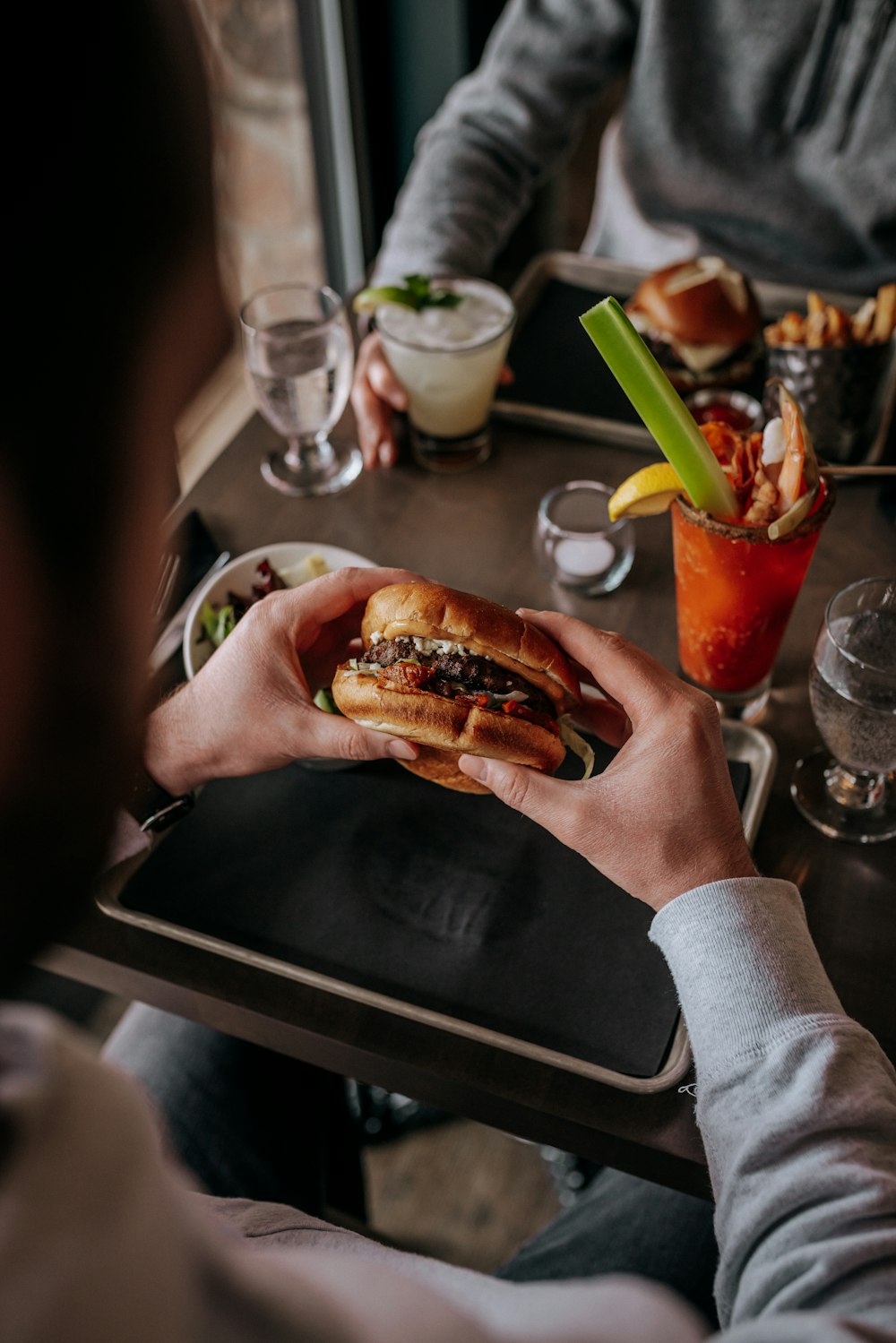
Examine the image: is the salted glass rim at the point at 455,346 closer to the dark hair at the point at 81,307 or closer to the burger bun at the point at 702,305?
the burger bun at the point at 702,305

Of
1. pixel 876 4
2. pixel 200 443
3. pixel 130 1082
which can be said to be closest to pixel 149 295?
pixel 130 1082

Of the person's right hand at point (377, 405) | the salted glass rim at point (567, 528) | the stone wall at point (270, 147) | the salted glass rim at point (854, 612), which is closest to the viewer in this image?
the salted glass rim at point (854, 612)

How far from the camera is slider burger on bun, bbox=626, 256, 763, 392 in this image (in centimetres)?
153

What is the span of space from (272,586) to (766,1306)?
2.90 ft

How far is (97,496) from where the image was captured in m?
0.27

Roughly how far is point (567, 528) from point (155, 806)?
67cm

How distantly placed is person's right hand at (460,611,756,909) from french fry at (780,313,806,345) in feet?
2.45

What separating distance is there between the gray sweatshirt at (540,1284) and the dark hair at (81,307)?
66mm

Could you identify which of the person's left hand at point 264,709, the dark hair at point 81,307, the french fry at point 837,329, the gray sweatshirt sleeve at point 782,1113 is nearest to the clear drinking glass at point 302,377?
the person's left hand at point 264,709

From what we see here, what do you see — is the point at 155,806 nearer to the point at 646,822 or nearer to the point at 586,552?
the point at 646,822

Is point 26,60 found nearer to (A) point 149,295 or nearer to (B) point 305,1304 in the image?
(A) point 149,295

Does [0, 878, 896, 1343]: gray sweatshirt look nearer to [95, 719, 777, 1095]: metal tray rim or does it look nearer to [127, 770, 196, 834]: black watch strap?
[95, 719, 777, 1095]: metal tray rim

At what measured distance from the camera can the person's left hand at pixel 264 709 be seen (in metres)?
A: 0.99

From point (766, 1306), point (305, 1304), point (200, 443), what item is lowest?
point (200, 443)
